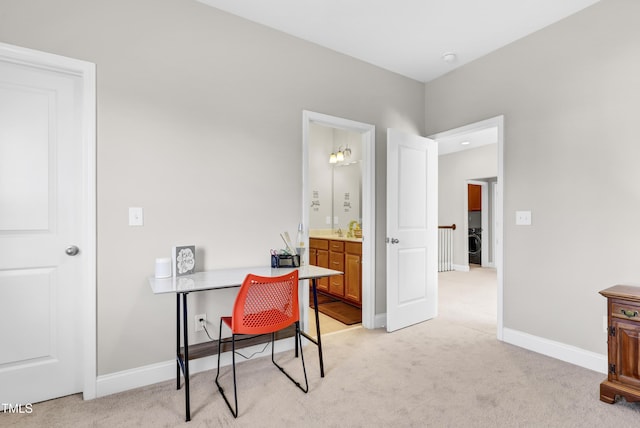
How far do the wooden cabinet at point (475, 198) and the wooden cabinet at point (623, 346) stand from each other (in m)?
6.19

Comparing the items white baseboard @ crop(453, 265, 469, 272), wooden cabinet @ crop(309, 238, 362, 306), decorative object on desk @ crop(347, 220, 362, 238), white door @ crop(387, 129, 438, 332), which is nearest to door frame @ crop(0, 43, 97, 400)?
white door @ crop(387, 129, 438, 332)

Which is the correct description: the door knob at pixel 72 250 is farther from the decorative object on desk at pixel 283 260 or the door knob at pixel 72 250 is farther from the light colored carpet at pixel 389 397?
the decorative object on desk at pixel 283 260

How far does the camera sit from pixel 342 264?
4.21 m

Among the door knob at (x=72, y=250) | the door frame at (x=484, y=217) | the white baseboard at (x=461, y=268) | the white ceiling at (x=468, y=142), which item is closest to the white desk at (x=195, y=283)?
the door knob at (x=72, y=250)

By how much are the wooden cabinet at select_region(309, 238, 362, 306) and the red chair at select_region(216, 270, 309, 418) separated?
189 centimetres

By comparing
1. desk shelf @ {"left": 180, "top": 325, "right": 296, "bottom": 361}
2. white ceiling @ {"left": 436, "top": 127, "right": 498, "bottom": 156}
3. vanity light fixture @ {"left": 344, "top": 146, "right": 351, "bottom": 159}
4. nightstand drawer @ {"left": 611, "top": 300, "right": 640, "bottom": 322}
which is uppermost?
white ceiling @ {"left": 436, "top": 127, "right": 498, "bottom": 156}

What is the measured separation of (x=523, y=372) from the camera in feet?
7.88

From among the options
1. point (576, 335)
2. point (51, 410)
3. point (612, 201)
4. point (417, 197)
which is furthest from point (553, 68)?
point (51, 410)

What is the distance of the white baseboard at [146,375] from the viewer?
2.10 m

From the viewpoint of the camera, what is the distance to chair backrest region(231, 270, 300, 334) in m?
1.89

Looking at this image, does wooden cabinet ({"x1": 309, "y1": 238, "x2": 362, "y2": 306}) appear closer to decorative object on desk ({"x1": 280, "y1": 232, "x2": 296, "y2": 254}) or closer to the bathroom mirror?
the bathroom mirror

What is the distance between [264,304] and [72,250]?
1.28 m

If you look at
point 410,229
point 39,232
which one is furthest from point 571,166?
point 39,232

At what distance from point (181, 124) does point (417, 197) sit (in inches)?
93.4
